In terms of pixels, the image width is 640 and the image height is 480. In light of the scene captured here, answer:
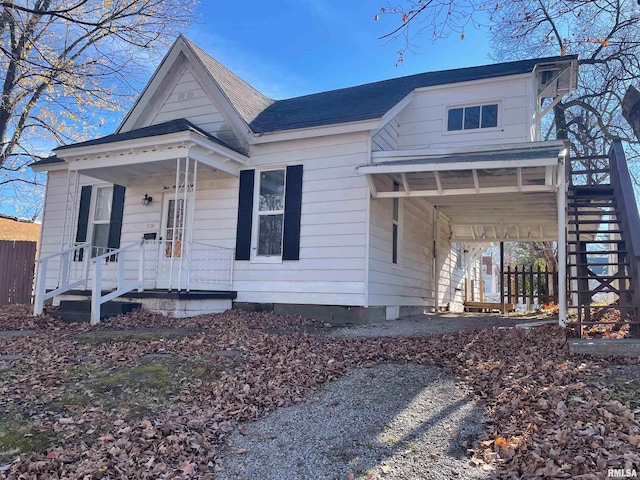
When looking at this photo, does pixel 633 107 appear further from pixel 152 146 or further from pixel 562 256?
pixel 152 146

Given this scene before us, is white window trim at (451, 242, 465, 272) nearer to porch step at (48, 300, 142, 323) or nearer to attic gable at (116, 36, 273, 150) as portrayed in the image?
attic gable at (116, 36, 273, 150)

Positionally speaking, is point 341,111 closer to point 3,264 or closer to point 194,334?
point 194,334

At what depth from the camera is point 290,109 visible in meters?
11.6

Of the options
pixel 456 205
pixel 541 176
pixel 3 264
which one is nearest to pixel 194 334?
pixel 541 176

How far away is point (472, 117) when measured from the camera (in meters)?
10.4

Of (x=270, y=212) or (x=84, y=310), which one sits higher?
(x=270, y=212)

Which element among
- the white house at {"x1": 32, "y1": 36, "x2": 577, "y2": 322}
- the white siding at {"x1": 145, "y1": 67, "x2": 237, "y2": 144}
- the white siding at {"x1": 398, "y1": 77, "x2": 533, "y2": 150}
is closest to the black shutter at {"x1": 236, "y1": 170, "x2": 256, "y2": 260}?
the white house at {"x1": 32, "y1": 36, "x2": 577, "y2": 322}

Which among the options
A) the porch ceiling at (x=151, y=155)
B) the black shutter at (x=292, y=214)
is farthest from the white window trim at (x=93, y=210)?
the black shutter at (x=292, y=214)

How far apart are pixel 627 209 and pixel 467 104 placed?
4618mm

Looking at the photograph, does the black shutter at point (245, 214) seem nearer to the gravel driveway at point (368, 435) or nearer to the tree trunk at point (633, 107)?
the gravel driveway at point (368, 435)

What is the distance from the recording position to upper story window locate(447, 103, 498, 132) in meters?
10.2

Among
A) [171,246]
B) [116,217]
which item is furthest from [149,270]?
[116,217]

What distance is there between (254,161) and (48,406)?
22.1 ft

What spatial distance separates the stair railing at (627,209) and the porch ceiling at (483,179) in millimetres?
980
